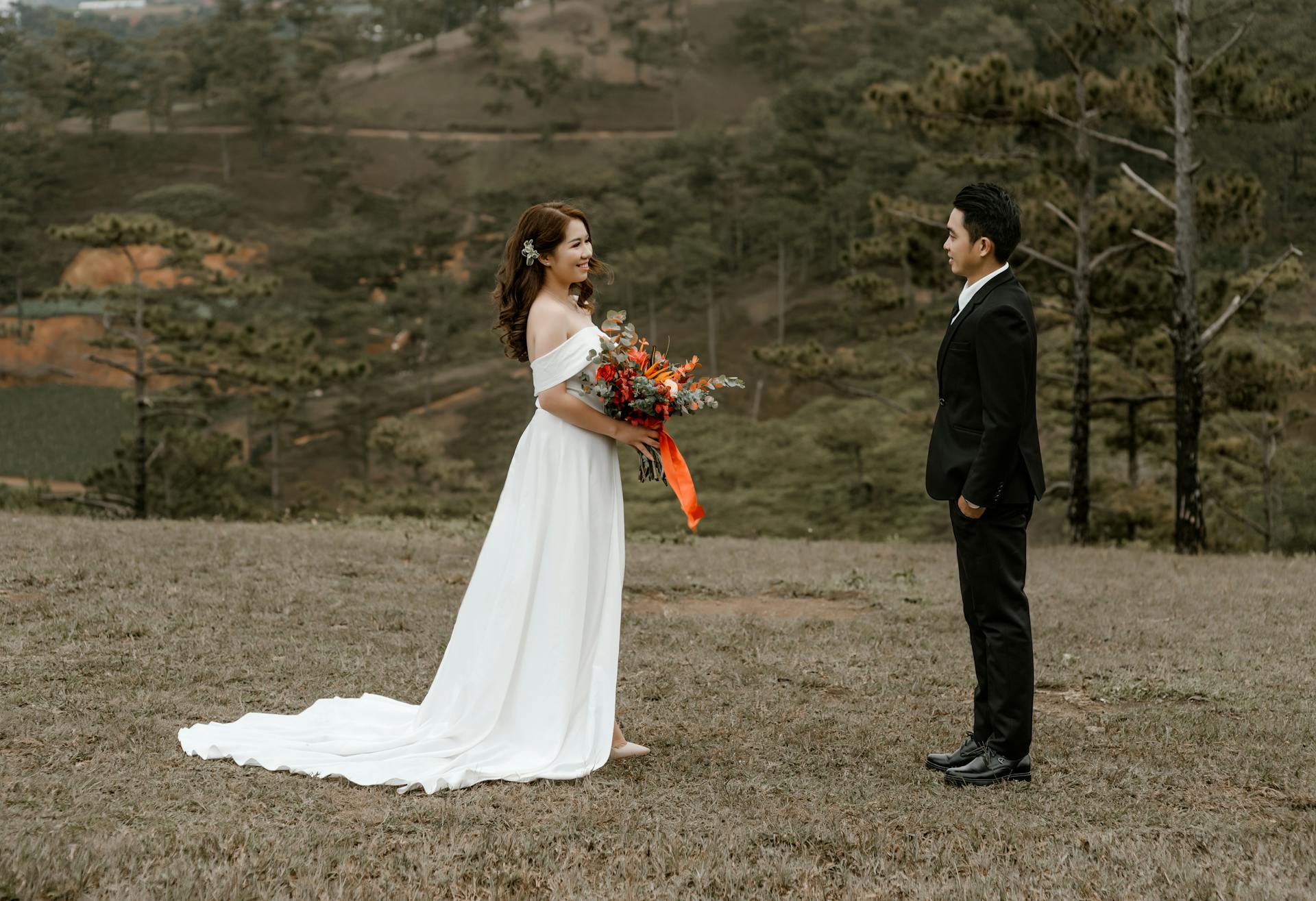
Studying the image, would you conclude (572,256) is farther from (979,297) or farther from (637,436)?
(979,297)

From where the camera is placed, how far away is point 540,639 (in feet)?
15.9

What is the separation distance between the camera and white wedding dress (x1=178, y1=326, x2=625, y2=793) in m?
4.75

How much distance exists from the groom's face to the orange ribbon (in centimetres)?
131

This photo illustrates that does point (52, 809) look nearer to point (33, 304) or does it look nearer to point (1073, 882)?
point (1073, 882)

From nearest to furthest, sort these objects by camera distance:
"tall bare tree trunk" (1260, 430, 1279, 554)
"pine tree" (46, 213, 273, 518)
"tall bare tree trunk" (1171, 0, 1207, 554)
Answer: "tall bare tree trunk" (1171, 0, 1207, 554)
"tall bare tree trunk" (1260, 430, 1279, 554)
"pine tree" (46, 213, 273, 518)

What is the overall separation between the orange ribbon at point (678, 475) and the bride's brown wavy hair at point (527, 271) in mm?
673

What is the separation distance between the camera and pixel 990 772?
466 centimetres

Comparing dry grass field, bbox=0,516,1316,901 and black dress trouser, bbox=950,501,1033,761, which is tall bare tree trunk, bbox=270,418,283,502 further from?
black dress trouser, bbox=950,501,1033,761

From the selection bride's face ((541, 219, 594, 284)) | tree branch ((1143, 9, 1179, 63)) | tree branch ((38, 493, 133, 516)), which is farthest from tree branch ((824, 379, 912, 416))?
bride's face ((541, 219, 594, 284))

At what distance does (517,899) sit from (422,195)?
51522 mm

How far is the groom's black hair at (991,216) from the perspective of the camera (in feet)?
14.8

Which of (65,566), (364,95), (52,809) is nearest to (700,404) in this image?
(52,809)

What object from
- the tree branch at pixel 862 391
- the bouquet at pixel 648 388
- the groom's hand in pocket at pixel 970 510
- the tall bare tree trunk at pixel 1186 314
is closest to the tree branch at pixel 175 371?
the tree branch at pixel 862 391

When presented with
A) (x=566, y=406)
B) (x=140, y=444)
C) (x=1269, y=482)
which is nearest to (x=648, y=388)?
(x=566, y=406)
